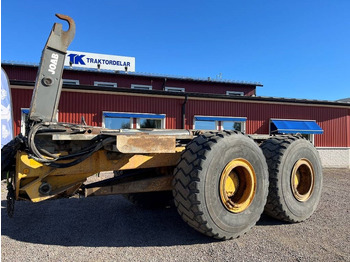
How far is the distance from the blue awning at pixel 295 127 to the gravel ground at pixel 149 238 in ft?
29.7

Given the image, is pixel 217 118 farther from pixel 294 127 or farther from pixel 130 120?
pixel 294 127

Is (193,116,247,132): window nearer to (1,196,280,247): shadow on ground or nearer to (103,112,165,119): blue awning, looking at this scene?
(103,112,165,119): blue awning

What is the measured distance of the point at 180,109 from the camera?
1232cm

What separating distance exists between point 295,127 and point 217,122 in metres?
4.46

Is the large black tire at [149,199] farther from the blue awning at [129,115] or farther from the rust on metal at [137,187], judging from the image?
the blue awning at [129,115]

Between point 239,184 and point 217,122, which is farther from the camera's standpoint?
point 217,122

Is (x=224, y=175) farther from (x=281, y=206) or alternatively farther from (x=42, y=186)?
(x=42, y=186)

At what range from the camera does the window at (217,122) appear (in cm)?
1256

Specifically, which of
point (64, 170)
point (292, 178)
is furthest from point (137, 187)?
point (292, 178)

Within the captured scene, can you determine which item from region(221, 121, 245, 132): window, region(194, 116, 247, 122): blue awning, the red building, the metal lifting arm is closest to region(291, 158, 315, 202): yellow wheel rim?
the metal lifting arm


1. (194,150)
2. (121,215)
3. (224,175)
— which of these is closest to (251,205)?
(224,175)

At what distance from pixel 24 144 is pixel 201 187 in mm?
2123

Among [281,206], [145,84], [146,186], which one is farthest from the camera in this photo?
[145,84]

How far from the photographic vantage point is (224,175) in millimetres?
3273
